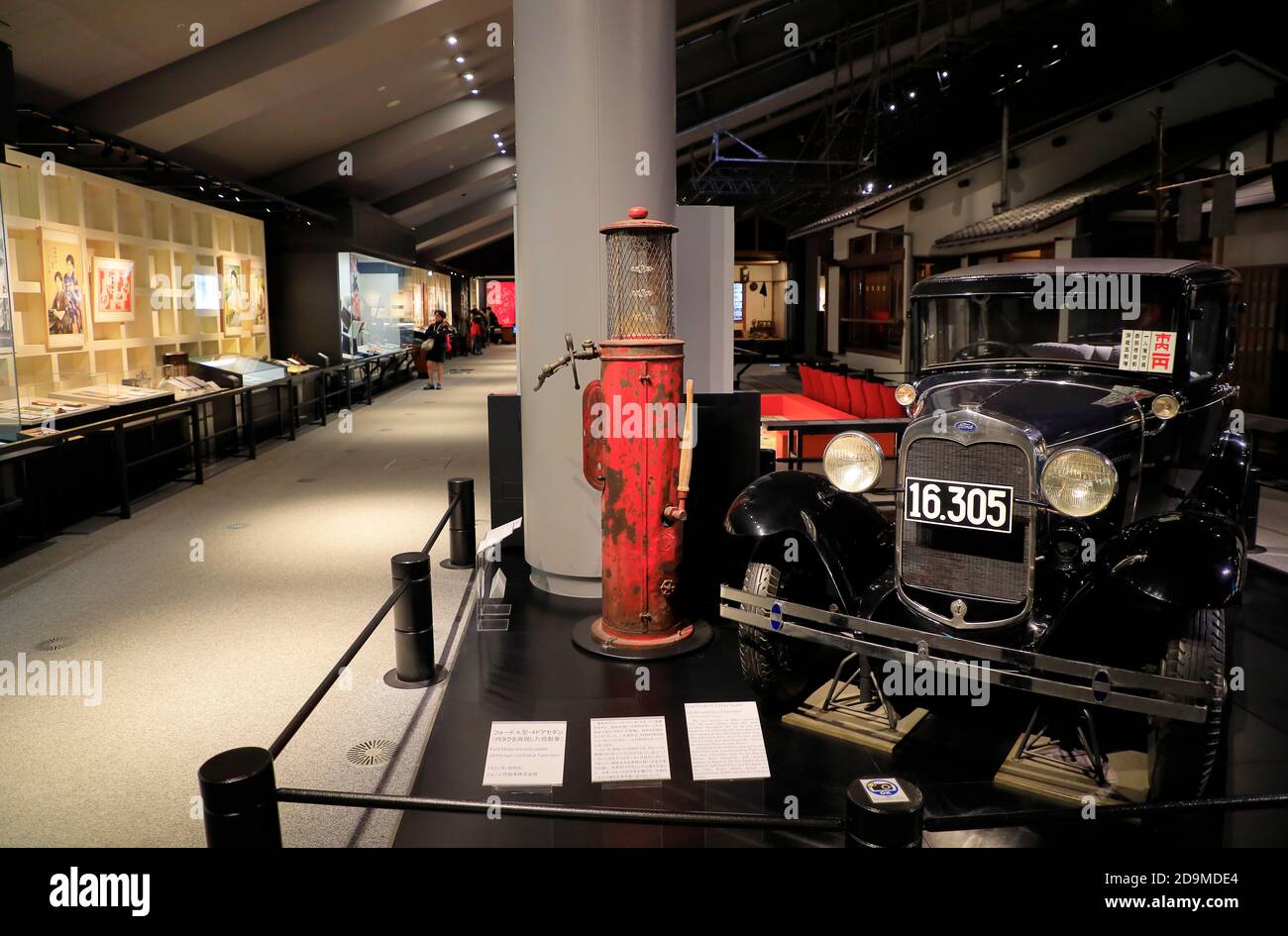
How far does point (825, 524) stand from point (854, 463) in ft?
0.96

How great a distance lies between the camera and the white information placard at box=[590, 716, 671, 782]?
3303mm

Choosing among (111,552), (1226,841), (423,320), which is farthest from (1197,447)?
(423,320)

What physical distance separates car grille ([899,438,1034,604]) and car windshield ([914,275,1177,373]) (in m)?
1.21

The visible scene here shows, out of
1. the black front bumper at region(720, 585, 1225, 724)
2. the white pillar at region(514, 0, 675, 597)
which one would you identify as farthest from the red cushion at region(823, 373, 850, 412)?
the black front bumper at region(720, 585, 1225, 724)

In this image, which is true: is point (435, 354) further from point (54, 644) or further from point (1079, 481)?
point (1079, 481)

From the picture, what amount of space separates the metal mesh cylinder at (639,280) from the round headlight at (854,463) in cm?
106

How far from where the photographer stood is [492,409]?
21.1 feet

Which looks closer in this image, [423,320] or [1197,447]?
[1197,447]

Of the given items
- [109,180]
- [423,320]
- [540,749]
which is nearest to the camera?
[540,749]

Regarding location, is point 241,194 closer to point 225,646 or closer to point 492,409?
point 492,409

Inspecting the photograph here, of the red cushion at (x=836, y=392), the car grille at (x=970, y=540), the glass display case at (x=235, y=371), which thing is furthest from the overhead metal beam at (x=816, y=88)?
the car grille at (x=970, y=540)

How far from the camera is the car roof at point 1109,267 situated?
4.21 m

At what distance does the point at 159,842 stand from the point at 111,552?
171 inches

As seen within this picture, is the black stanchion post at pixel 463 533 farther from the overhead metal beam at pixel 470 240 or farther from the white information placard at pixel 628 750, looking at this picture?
the overhead metal beam at pixel 470 240
